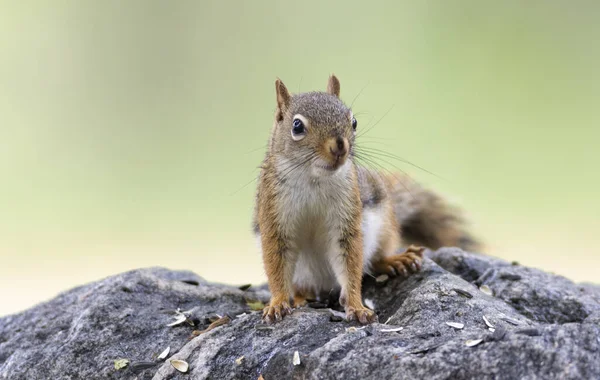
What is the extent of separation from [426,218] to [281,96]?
57.2 inches

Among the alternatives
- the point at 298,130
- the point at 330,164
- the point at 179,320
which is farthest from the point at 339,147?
the point at 179,320

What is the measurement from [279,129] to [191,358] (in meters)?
0.99

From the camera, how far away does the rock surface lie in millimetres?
1566

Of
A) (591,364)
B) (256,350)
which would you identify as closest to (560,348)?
(591,364)

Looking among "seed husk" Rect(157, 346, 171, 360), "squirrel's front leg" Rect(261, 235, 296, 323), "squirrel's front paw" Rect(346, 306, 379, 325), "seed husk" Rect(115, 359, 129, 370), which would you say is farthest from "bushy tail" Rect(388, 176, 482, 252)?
"seed husk" Rect(115, 359, 129, 370)

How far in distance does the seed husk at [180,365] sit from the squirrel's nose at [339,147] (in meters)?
0.86

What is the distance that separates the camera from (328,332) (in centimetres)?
207

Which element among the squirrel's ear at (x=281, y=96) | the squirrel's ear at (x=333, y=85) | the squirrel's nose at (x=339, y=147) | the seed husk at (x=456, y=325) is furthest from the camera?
the squirrel's ear at (x=333, y=85)

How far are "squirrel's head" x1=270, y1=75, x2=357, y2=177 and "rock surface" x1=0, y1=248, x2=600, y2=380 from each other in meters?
0.56

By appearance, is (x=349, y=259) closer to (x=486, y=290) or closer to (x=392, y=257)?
(x=392, y=257)

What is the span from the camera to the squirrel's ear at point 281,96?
2654 mm

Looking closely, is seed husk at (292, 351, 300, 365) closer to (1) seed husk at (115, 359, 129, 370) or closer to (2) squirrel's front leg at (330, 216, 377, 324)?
(2) squirrel's front leg at (330, 216, 377, 324)

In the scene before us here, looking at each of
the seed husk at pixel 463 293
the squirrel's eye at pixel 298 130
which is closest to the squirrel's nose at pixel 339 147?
the squirrel's eye at pixel 298 130

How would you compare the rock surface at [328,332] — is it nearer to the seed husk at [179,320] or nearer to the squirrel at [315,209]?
the seed husk at [179,320]
